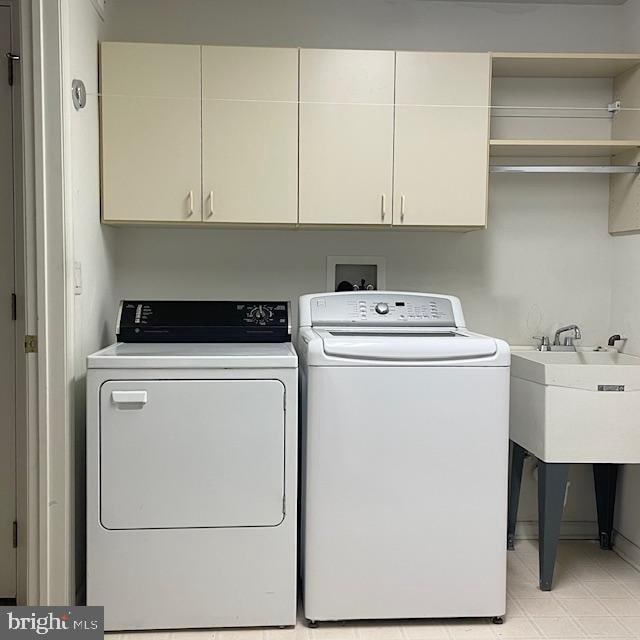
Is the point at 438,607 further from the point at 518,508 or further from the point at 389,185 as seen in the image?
the point at 389,185

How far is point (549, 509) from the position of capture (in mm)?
2857

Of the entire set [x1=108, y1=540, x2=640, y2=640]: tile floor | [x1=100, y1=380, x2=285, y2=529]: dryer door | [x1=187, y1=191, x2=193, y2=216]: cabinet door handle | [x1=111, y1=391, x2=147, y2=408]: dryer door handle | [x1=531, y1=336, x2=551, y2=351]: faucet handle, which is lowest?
[x1=108, y1=540, x2=640, y2=640]: tile floor

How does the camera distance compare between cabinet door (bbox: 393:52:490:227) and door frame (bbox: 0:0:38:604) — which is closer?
door frame (bbox: 0:0:38:604)

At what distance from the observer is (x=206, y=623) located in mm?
2551

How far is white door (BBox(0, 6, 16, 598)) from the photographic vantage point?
106 inches

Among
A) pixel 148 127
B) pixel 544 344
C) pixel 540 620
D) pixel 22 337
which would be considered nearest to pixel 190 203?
pixel 148 127

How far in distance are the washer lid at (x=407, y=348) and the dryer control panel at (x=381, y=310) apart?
0.41 metres

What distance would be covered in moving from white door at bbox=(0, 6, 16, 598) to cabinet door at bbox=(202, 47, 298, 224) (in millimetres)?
692


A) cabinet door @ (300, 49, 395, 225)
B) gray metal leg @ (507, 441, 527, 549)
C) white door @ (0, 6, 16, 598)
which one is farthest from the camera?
gray metal leg @ (507, 441, 527, 549)

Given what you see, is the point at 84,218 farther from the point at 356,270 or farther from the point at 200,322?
the point at 356,270

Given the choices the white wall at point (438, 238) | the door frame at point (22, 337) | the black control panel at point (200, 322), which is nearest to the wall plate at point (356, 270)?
the white wall at point (438, 238)

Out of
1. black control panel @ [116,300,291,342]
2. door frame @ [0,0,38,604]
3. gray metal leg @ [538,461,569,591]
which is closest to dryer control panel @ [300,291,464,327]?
black control panel @ [116,300,291,342]

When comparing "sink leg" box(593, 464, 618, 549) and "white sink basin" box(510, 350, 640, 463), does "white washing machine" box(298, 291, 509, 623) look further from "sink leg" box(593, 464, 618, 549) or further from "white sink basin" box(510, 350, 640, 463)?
"sink leg" box(593, 464, 618, 549)

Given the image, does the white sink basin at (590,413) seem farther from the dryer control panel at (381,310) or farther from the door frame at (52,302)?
the door frame at (52,302)
